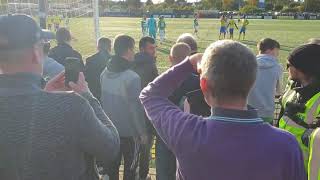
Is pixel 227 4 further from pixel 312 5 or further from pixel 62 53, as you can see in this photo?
pixel 62 53

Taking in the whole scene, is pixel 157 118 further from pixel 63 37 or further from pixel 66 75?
pixel 63 37

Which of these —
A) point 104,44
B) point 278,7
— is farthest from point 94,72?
point 278,7

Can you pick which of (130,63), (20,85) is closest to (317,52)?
(20,85)

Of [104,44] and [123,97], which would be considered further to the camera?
[104,44]

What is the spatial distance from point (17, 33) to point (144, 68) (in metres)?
3.55

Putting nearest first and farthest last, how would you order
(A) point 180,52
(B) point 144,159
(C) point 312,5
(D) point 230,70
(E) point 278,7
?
(D) point 230,70
(A) point 180,52
(B) point 144,159
(C) point 312,5
(E) point 278,7

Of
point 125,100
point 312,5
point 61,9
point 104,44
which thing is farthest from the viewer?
point 312,5

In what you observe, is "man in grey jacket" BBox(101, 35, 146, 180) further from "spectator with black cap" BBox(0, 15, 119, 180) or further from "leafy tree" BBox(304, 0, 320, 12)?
"leafy tree" BBox(304, 0, 320, 12)

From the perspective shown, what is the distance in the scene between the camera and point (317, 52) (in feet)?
11.2

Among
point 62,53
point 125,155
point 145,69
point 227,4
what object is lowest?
point 125,155

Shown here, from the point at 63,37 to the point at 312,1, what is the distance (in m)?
88.4

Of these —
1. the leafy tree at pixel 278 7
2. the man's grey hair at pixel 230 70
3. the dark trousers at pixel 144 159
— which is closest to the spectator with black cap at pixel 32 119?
the man's grey hair at pixel 230 70

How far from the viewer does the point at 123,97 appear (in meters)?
5.30

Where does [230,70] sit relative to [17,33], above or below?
below
